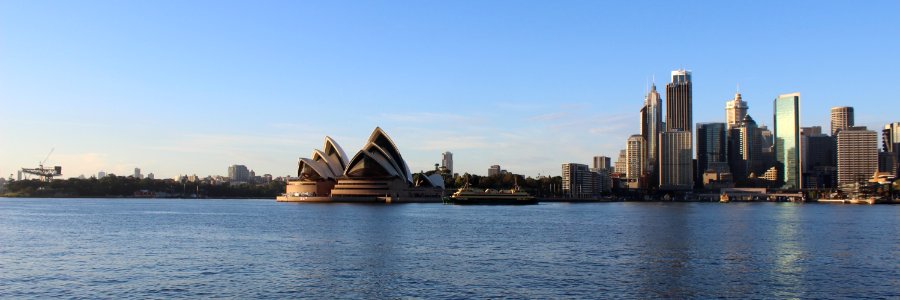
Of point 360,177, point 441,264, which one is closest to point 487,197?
point 360,177

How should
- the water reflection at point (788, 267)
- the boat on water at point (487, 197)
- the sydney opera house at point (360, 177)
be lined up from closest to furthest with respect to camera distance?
the water reflection at point (788, 267) < the boat on water at point (487, 197) < the sydney opera house at point (360, 177)

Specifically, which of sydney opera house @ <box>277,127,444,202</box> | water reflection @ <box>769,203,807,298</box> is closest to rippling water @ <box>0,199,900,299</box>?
water reflection @ <box>769,203,807,298</box>

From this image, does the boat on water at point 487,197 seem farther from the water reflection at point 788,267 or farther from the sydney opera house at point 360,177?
the water reflection at point 788,267

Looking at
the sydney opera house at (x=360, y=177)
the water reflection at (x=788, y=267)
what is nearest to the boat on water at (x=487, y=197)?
the sydney opera house at (x=360, y=177)

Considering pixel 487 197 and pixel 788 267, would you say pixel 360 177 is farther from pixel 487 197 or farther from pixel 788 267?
pixel 788 267

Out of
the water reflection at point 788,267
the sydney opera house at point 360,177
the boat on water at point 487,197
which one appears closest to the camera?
the water reflection at point 788,267

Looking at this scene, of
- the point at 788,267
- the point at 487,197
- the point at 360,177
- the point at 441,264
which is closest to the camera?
the point at 788,267

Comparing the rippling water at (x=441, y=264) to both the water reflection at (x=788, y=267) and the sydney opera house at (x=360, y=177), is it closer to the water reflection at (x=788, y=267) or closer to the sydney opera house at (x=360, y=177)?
the water reflection at (x=788, y=267)

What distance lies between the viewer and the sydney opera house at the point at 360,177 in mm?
160250

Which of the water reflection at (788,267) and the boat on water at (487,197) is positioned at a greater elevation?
the boat on water at (487,197)

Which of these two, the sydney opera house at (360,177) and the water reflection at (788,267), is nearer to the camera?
the water reflection at (788,267)

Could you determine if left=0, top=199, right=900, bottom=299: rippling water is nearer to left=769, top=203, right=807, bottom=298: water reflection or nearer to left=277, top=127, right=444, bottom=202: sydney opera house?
left=769, top=203, right=807, bottom=298: water reflection

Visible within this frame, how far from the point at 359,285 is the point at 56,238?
97.3ft

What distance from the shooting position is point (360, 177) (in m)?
162
